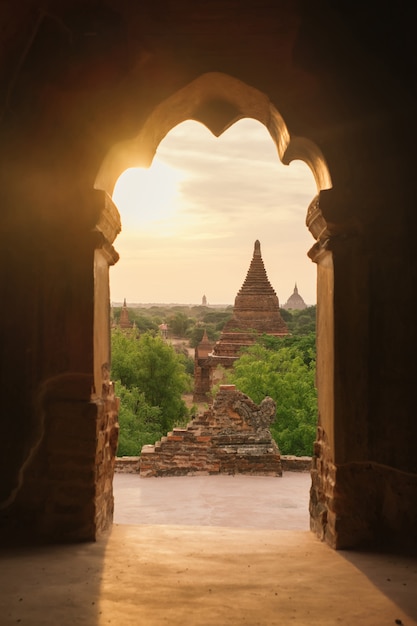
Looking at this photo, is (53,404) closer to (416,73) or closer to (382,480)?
(382,480)

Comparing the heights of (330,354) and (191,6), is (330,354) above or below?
below

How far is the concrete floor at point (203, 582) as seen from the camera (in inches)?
101

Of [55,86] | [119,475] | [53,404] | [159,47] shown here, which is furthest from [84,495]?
[119,475]

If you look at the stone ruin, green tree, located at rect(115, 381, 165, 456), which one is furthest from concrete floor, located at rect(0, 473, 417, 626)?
green tree, located at rect(115, 381, 165, 456)

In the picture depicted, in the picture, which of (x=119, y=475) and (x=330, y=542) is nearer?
(x=330, y=542)

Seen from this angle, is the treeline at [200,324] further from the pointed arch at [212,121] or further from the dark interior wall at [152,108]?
the dark interior wall at [152,108]

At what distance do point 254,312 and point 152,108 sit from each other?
100 ft

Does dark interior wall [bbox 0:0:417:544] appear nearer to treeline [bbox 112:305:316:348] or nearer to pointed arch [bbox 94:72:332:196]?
pointed arch [bbox 94:72:332:196]

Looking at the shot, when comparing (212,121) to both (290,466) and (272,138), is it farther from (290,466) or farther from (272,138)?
(290,466)

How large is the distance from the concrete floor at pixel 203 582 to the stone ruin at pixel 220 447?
5180 millimetres

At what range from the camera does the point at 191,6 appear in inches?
142

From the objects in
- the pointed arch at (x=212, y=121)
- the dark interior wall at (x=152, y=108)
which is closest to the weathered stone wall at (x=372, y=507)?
the dark interior wall at (x=152, y=108)

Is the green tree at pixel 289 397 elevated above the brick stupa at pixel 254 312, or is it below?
below

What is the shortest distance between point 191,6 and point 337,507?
10.1 ft
